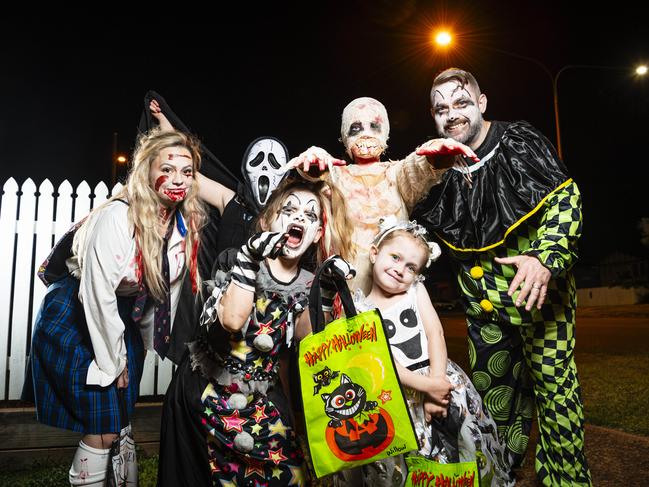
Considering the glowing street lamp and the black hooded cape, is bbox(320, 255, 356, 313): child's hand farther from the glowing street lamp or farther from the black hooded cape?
the glowing street lamp

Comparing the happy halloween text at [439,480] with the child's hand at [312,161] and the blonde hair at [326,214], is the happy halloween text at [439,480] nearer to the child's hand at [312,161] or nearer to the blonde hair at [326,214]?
the blonde hair at [326,214]

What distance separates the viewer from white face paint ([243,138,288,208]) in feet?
9.09

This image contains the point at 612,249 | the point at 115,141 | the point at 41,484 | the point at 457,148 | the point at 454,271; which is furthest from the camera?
the point at 612,249

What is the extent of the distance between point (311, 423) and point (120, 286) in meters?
1.21

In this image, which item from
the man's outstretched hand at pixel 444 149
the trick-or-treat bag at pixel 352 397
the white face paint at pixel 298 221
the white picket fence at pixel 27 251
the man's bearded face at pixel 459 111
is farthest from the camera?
the white picket fence at pixel 27 251

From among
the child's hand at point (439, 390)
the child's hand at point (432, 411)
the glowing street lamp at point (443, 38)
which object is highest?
the glowing street lamp at point (443, 38)

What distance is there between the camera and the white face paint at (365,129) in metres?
2.84

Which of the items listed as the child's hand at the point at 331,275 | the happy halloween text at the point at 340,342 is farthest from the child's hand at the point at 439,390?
the child's hand at the point at 331,275

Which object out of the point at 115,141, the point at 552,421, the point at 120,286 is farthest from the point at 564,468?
the point at 115,141

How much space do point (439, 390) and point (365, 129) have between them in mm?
1507

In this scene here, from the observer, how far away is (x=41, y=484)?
3301mm

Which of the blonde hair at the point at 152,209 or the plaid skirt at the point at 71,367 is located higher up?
the blonde hair at the point at 152,209

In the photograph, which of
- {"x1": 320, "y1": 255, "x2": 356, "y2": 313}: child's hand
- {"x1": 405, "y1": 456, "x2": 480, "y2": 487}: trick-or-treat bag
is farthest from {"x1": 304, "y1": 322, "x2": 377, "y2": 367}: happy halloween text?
{"x1": 405, "y1": 456, "x2": 480, "y2": 487}: trick-or-treat bag

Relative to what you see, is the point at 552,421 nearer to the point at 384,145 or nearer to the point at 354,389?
the point at 354,389
